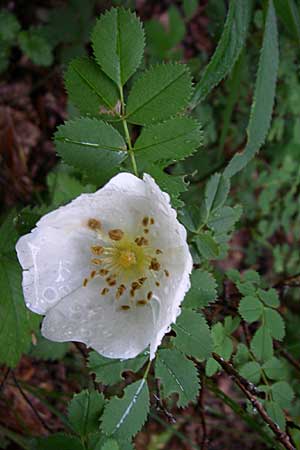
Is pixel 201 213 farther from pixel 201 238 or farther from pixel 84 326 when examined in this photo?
pixel 84 326

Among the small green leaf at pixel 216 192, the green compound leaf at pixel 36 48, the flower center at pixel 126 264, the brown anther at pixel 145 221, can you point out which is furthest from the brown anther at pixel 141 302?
the green compound leaf at pixel 36 48

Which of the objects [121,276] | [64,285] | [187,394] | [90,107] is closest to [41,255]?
[64,285]

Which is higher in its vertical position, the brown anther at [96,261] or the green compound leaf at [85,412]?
the brown anther at [96,261]

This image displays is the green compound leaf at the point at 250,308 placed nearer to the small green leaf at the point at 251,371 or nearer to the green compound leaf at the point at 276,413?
the small green leaf at the point at 251,371

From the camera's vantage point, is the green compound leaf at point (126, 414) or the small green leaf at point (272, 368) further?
the small green leaf at point (272, 368)

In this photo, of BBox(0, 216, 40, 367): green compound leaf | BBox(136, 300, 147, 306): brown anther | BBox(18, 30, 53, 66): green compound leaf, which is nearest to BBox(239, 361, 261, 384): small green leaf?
BBox(136, 300, 147, 306): brown anther

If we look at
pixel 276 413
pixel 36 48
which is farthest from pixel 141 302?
pixel 36 48
